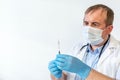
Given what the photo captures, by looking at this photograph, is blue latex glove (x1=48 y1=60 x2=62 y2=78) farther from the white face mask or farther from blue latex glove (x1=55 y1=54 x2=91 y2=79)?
the white face mask

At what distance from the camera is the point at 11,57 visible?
2180 millimetres

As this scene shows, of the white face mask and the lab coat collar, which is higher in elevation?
the white face mask

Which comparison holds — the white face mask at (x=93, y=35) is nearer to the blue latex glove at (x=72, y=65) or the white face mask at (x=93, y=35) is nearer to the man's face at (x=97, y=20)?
the man's face at (x=97, y=20)

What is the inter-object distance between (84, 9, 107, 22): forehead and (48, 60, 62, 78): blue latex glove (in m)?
0.35

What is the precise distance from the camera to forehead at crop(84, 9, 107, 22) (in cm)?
150

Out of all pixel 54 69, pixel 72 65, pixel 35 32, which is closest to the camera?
pixel 72 65

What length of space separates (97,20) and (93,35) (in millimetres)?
96

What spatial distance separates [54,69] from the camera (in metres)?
1.47

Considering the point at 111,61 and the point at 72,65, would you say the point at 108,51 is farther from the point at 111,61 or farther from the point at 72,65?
the point at 72,65

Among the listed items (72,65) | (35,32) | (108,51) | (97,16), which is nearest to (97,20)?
(97,16)

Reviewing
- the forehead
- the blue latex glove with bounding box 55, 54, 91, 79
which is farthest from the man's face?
the blue latex glove with bounding box 55, 54, 91, 79

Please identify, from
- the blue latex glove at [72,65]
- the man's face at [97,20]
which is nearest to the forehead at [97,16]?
the man's face at [97,20]

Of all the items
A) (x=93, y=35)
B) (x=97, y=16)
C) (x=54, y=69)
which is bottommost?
(x=54, y=69)

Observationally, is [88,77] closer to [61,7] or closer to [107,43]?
[107,43]
